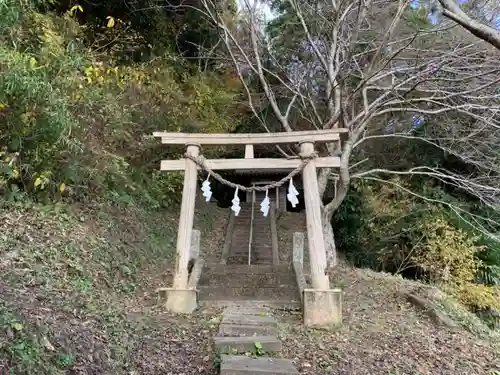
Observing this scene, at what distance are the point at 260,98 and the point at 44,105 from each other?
7295 mm

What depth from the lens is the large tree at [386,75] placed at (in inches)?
284

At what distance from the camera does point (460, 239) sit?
868 centimetres

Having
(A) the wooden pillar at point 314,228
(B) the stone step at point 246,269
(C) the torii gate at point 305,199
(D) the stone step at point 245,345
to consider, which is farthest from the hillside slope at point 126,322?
(B) the stone step at point 246,269

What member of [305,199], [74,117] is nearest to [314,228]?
[305,199]

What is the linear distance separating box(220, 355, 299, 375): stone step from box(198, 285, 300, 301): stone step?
8.88ft

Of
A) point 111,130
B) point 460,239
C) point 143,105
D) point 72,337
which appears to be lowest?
point 72,337

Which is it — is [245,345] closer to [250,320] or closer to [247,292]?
[250,320]

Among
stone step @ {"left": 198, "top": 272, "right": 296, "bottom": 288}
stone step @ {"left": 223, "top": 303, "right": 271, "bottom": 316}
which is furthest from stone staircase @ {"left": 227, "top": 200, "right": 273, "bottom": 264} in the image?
stone step @ {"left": 223, "top": 303, "right": 271, "bottom": 316}

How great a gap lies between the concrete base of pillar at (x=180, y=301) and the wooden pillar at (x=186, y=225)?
9 cm

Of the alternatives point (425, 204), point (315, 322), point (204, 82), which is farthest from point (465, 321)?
point (204, 82)

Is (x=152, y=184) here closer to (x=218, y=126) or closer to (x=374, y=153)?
(x=218, y=126)

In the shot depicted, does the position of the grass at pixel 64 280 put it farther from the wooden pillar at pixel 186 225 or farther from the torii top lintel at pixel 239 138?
the torii top lintel at pixel 239 138

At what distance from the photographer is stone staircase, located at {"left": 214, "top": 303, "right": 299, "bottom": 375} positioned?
3.46 metres

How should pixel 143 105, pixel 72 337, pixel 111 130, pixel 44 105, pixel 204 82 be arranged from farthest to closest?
pixel 204 82
pixel 143 105
pixel 111 130
pixel 44 105
pixel 72 337
